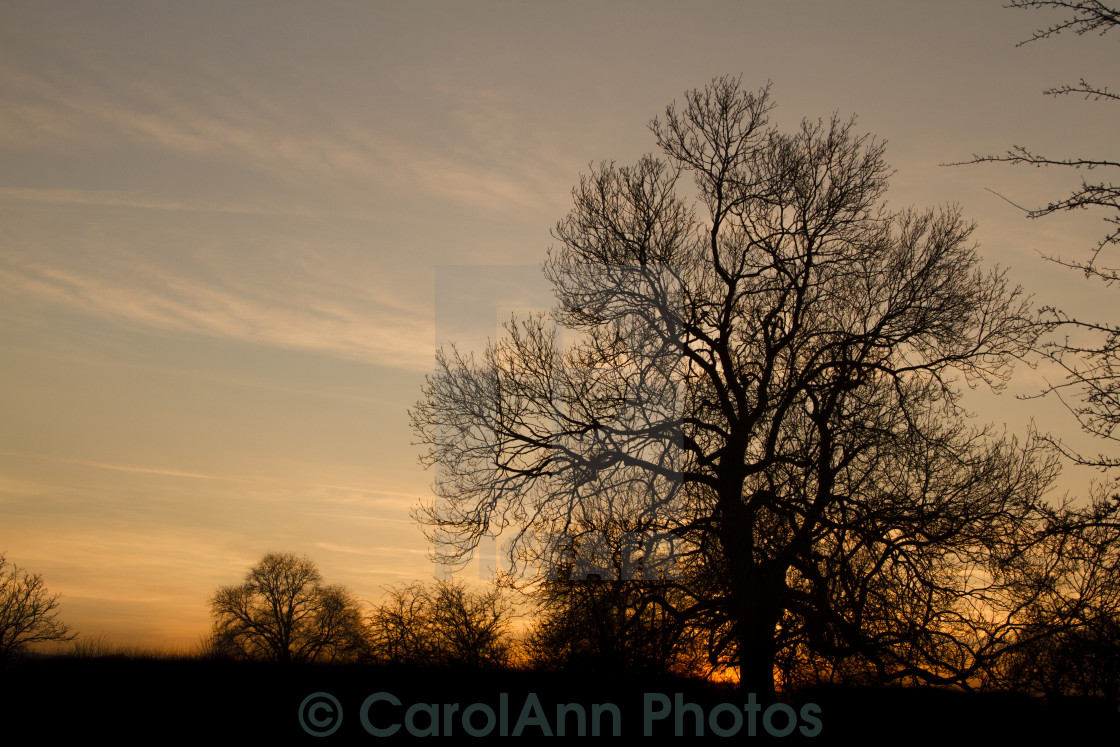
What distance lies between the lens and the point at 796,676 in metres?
12.7

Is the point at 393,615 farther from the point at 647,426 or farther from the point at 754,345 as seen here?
the point at 754,345

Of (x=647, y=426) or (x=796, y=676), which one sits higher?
(x=647, y=426)

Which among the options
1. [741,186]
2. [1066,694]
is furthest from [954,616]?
[741,186]

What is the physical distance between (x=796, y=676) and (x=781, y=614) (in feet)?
3.26

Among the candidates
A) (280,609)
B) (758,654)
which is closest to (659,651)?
(758,654)

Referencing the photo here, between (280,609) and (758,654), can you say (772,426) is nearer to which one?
(758,654)

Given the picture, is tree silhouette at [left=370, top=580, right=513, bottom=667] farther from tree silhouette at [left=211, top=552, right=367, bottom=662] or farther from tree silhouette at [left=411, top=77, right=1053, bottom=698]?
tree silhouette at [left=211, top=552, right=367, bottom=662]

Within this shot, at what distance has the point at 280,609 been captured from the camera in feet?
140

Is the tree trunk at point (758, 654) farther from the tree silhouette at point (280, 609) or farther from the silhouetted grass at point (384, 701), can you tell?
the tree silhouette at point (280, 609)

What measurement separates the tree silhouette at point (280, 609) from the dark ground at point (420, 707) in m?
29.1

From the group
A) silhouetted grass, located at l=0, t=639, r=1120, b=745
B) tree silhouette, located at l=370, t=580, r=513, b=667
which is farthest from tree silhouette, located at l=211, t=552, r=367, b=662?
silhouetted grass, located at l=0, t=639, r=1120, b=745

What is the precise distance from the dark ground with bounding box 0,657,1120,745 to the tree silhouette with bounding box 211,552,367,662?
1145 inches

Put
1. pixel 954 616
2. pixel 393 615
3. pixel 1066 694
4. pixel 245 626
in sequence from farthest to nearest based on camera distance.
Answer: pixel 245 626
pixel 393 615
pixel 954 616
pixel 1066 694

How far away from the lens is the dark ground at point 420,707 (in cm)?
1005
